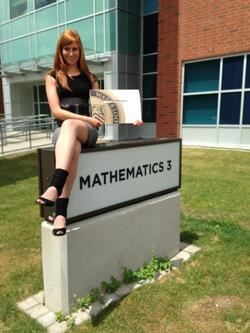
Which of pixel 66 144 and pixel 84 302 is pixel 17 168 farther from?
pixel 66 144

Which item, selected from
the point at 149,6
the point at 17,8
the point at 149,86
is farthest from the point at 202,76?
the point at 17,8

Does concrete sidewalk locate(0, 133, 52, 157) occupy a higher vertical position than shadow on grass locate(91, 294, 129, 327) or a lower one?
higher

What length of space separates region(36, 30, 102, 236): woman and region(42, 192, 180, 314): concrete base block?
0.33 metres

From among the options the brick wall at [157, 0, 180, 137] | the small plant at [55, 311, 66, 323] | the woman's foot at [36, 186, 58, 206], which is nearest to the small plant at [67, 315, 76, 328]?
the small plant at [55, 311, 66, 323]

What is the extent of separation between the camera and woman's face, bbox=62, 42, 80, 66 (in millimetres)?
2670

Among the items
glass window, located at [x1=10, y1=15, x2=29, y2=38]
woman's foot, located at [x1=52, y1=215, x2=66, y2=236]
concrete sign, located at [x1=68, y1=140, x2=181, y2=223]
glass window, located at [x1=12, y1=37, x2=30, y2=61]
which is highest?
glass window, located at [x1=10, y1=15, x2=29, y2=38]

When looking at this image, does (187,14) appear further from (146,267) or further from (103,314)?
(103,314)

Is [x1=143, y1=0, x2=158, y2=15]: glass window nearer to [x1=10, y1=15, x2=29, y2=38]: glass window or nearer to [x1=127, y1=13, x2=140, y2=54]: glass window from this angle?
[x1=127, y1=13, x2=140, y2=54]: glass window

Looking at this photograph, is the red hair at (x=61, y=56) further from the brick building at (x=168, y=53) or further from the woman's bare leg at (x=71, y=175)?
the brick building at (x=168, y=53)

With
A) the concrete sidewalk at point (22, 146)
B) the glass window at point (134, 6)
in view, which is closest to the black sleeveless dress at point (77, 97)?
the concrete sidewalk at point (22, 146)

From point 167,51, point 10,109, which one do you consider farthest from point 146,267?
point 10,109

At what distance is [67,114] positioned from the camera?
262cm

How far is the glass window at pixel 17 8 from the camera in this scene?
53.7ft

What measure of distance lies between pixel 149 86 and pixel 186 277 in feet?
39.7
